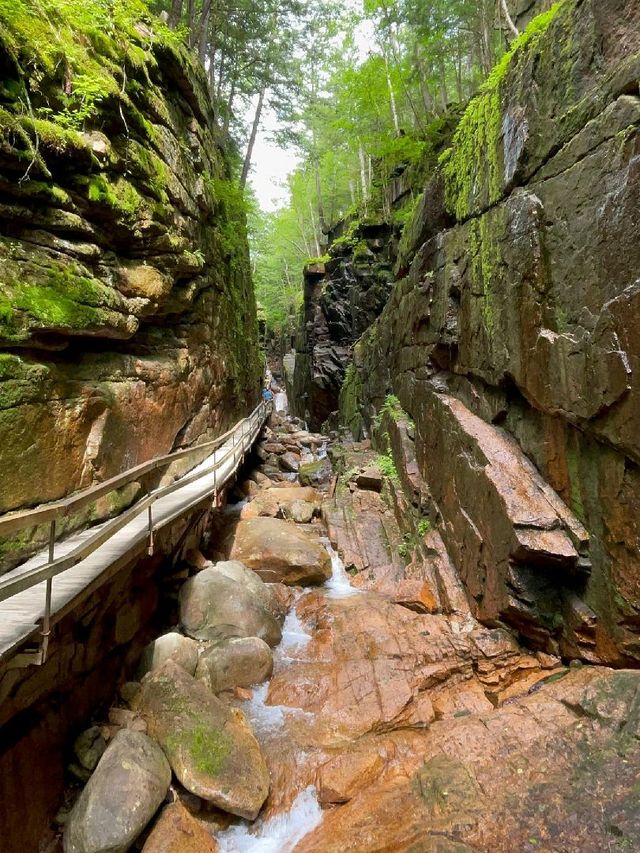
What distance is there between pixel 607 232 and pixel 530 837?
224 inches

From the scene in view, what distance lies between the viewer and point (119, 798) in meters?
3.86

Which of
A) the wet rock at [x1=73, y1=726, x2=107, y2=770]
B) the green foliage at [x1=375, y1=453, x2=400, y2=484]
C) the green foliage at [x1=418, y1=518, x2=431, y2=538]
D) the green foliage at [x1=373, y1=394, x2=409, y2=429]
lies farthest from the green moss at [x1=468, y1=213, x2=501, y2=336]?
the wet rock at [x1=73, y1=726, x2=107, y2=770]

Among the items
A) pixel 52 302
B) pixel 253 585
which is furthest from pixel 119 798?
pixel 52 302

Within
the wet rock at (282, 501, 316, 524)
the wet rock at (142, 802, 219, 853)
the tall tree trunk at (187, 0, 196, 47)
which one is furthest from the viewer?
the tall tree trunk at (187, 0, 196, 47)

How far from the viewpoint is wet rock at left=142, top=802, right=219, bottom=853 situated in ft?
12.6

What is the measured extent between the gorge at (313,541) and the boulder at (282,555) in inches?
2.3

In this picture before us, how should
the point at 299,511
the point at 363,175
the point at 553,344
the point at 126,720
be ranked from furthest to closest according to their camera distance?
1. the point at 363,175
2. the point at 299,511
3. the point at 553,344
4. the point at 126,720

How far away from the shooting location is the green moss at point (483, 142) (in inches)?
251

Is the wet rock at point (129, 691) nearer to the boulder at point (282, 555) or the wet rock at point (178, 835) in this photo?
the wet rock at point (178, 835)

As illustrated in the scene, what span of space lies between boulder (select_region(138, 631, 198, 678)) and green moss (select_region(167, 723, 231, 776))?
111 centimetres

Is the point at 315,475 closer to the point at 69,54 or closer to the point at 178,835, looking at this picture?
the point at 178,835

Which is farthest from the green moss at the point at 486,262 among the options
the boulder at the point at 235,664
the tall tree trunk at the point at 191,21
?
the tall tree trunk at the point at 191,21

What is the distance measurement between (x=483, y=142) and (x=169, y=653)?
9.92 metres

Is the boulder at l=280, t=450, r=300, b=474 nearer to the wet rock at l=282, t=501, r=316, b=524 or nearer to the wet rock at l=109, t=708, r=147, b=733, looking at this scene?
the wet rock at l=282, t=501, r=316, b=524
